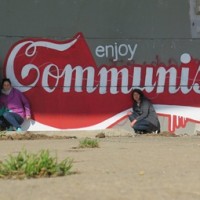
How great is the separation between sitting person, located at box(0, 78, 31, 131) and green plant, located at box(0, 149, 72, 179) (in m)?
8.16

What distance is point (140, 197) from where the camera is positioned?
534 centimetres

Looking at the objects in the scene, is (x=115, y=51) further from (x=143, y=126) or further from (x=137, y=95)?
(x=143, y=126)

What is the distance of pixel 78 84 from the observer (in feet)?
50.1

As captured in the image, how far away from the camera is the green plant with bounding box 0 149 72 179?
6.48 m

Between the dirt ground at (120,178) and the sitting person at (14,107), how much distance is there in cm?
443

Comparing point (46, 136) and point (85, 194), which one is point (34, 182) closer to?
point (85, 194)

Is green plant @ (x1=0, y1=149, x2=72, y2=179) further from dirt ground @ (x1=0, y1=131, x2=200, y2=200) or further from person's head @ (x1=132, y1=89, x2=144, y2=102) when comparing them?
person's head @ (x1=132, y1=89, x2=144, y2=102)

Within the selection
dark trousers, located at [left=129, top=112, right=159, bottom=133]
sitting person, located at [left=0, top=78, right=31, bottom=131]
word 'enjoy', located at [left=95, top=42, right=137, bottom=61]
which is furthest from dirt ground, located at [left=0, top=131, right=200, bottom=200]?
word 'enjoy', located at [left=95, top=42, right=137, bottom=61]

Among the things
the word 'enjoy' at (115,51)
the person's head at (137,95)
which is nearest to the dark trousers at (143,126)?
the person's head at (137,95)

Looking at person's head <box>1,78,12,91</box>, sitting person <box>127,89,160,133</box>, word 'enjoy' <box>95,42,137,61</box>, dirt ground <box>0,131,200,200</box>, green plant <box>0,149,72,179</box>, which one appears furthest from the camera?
word 'enjoy' <box>95,42,137,61</box>

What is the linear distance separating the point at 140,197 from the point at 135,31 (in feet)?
34.0

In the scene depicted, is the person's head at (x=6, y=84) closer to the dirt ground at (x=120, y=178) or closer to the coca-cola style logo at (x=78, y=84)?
the coca-cola style logo at (x=78, y=84)

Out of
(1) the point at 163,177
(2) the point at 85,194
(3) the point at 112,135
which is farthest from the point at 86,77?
(2) the point at 85,194

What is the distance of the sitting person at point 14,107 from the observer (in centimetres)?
1485
